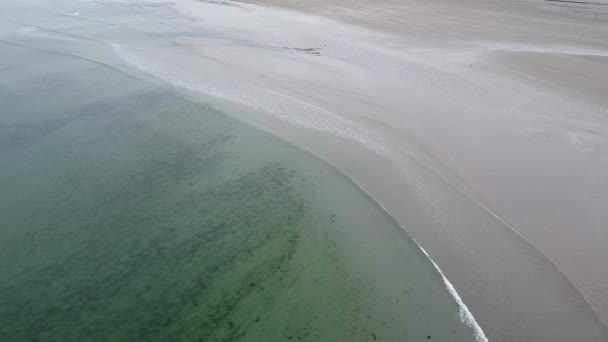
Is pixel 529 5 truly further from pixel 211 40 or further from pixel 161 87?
pixel 161 87

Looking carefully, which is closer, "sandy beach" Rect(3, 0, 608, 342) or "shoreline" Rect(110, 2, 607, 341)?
"shoreline" Rect(110, 2, 607, 341)

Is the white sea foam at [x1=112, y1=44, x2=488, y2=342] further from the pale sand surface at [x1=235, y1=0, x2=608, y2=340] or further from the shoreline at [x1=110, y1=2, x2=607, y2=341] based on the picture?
the pale sand surface at [x1=235, y1=0, x2=608, y2=340]

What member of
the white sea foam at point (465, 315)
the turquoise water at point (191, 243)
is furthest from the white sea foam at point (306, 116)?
the turquoise water at point (191, 243)

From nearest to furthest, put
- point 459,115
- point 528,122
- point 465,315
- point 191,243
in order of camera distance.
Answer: point 465,315 → point 191,243 → point 528,122 → point 459,115

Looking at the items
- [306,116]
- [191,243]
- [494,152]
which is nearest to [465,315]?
[191,243]

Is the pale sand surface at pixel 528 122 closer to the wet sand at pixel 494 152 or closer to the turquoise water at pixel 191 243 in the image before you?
the wet sand at pixel 494 152

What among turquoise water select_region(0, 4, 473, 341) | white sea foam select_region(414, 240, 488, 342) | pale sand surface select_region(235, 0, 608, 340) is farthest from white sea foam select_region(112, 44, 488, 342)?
turquoise water select_region(0, 4, 473, 341)

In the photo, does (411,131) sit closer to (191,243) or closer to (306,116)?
(306,116)
